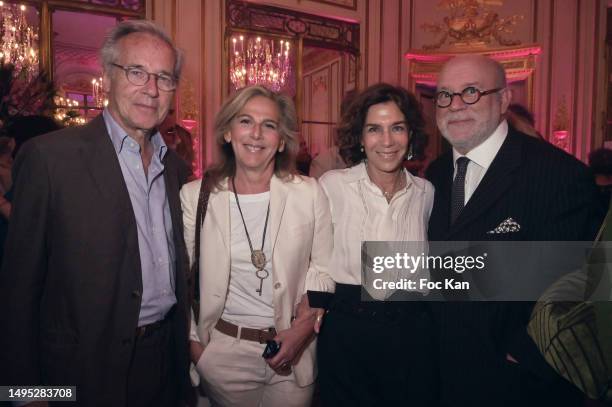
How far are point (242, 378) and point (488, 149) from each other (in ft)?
4.37

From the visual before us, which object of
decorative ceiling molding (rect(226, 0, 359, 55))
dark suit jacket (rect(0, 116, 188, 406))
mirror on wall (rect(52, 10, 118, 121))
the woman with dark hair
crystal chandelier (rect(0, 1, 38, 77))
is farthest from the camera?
mirror on wall (rect(52, 10, 118, 121))

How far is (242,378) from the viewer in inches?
67.0

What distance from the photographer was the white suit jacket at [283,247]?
1707 mm

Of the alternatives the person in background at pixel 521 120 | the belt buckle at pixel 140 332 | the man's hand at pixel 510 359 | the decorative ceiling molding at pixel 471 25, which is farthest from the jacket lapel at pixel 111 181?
the decorative ceiling molding at pixel 471 25

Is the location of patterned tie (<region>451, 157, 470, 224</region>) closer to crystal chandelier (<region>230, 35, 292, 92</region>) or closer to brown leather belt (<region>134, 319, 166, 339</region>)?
brown leather belt (<region>134, 319, 166, 339</region>)

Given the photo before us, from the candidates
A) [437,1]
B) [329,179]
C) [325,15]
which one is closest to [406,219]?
[329,179]

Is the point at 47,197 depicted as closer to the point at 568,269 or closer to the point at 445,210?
the point at 445,210

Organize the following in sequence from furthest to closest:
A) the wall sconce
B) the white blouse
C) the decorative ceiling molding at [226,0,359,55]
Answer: the wall sconce < the decorative ceiling molding at [226,0,359,55] < the white blouse

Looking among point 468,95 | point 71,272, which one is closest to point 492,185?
point 468,95

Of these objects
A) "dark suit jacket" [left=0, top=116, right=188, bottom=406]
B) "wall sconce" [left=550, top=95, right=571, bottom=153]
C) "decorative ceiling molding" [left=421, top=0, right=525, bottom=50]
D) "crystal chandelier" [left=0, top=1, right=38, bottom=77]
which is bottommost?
"dark suit jacket" [left=0, top=116, right=188, bottom=406]

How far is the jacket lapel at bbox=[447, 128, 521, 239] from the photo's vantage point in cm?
158

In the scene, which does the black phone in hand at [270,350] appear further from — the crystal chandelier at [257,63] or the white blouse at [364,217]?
the crystal chandelier at [257,63]

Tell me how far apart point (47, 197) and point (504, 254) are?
153cm

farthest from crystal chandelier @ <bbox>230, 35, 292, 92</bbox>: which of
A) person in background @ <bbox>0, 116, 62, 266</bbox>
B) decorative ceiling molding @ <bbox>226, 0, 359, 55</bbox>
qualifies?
person in background @ <bbox>0, 116, 62, 266</bbox>
